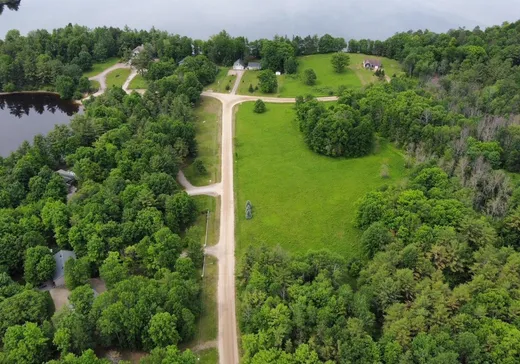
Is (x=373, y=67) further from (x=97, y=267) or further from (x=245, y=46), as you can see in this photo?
(x=97, y=267)

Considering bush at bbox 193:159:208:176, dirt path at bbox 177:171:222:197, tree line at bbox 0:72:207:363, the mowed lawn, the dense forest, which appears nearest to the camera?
the dense forest

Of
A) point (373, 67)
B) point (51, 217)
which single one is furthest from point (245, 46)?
point (51, 217)

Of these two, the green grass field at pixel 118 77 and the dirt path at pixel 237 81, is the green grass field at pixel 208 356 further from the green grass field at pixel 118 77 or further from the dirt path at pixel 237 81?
the green grass field at pixel 118 77

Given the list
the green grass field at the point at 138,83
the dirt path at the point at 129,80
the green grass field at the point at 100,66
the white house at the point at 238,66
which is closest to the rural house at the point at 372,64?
the white house at the point at 238,66

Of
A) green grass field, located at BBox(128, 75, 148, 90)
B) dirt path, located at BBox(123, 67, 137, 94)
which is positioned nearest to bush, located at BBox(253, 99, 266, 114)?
green grass field, located at BBox(128, 75, 148, 90)

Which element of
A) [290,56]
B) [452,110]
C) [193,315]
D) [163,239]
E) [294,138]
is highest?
[290,56]

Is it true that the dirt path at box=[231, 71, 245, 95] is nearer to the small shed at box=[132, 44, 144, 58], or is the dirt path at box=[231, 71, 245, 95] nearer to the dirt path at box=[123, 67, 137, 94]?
the dirt path at box=[123, 67, 137, 94]

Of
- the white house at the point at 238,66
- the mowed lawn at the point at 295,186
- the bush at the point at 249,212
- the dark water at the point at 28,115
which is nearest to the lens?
the mowed lawn at the point at 295,186
